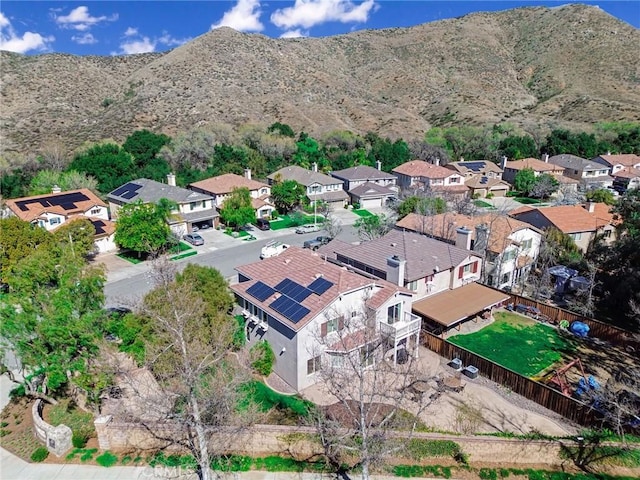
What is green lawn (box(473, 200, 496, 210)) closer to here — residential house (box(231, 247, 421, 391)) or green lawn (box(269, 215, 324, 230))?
green lawn (box(269, 215, 324, 230))

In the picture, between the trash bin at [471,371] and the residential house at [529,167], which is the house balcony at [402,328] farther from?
the residential house at [529,167]

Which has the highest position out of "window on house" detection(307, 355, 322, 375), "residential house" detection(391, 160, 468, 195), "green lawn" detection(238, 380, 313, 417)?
"residential house" detection(391, 160, 468, 195)

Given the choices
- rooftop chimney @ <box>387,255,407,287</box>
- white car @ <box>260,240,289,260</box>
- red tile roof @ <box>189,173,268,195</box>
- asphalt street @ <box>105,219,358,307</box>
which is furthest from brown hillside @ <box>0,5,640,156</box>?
rooftop chimney @ <box>387,255,407,287</box>

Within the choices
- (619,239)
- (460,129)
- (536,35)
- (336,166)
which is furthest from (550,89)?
(619,239)

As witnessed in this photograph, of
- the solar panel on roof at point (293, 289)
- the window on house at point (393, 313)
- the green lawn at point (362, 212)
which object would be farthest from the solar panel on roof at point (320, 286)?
the green lawn at point (362, 212)

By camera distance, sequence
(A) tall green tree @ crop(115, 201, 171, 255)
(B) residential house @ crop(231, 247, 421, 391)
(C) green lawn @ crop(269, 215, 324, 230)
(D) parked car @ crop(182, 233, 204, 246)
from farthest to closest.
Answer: (C) green lawn @ crop(269, 215, 324, 230) → (D) parked car @ crop(182, 233, 204, 246) → (A) tall green tree @ crop(115, 201, 171, 255) → (B) residential house @ crop(231, 247, 421, 391)

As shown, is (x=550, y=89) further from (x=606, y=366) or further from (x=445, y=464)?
(x=445, y=464)

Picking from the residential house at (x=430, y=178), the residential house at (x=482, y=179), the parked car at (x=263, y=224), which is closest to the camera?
the parked car at (x=263, y=224)
